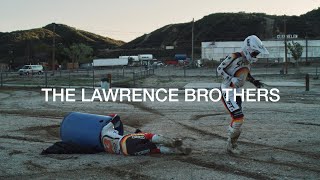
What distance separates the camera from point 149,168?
715 centimetres

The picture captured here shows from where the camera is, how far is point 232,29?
586 ft

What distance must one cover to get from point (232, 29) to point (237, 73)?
174 meters

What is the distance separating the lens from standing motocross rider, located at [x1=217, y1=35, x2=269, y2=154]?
819 centimetres

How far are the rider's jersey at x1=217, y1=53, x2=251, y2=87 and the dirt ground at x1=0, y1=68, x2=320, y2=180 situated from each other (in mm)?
1355

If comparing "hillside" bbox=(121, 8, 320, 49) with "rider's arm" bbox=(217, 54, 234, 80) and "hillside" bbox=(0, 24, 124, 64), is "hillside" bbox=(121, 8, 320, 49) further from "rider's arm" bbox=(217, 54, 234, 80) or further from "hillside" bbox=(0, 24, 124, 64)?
"rider's arm" bbox=(217, 54, 234, 80)

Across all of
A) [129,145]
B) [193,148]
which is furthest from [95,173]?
[193,148]

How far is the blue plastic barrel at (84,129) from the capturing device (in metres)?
8.48

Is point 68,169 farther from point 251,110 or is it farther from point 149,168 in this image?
point 251,110

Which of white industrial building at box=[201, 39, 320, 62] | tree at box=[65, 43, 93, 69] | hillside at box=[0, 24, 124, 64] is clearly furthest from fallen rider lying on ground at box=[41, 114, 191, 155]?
tree at box=[65, 43, 93, 69]

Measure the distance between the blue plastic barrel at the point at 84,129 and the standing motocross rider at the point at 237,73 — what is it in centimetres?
223

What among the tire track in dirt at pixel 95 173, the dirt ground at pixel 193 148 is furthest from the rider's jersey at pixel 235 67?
the tire track in dirt at pixel 95 173

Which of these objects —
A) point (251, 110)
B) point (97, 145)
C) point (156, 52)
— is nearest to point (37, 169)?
point (97, 145)

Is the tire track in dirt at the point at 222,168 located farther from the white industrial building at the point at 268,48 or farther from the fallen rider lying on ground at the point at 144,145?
the white industrial building at the point at 268,48

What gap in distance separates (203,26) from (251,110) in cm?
17659
